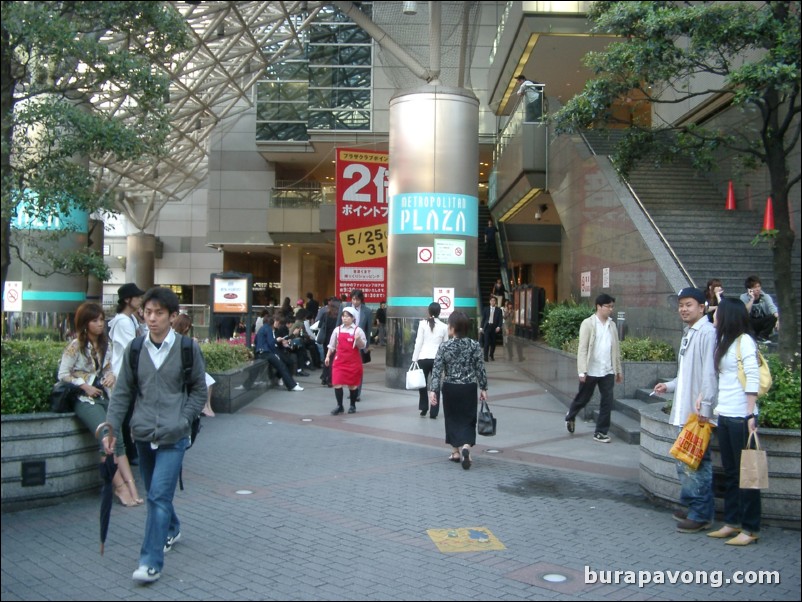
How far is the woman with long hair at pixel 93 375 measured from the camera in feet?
21.2

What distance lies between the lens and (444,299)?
1458cm

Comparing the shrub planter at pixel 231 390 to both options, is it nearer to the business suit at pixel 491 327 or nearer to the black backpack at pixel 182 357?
the black backpack at pixel 182 357

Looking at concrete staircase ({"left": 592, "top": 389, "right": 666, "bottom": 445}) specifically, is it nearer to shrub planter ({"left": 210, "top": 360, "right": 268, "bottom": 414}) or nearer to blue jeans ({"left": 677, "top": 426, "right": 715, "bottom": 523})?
blue jeans ({"left": 677, "top": 426, "right": 715, "bottom": 523})

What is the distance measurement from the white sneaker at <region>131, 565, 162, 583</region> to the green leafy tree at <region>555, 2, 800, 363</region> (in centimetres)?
622

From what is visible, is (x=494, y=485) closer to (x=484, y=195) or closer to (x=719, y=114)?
(x=719, y=114)

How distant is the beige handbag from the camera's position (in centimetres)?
522

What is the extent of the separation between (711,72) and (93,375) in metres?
8.35

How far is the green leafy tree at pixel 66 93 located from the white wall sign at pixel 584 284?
38.7 feet

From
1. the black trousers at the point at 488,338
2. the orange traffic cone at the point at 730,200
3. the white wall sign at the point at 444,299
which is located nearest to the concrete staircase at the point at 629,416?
the white wall sign at the point at 444,299

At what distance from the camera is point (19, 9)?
6.40m

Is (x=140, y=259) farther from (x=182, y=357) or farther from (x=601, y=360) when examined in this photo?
(x=182, y=357)

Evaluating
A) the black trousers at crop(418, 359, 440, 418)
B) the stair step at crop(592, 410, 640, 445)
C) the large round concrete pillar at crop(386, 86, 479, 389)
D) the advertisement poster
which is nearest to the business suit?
the large round concrete pillar at crop(386, 86, 479, 389)

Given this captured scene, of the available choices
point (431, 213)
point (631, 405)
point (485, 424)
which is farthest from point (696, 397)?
point (431, 213)

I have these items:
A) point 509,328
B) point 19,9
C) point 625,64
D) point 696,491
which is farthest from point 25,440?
point 509,328
